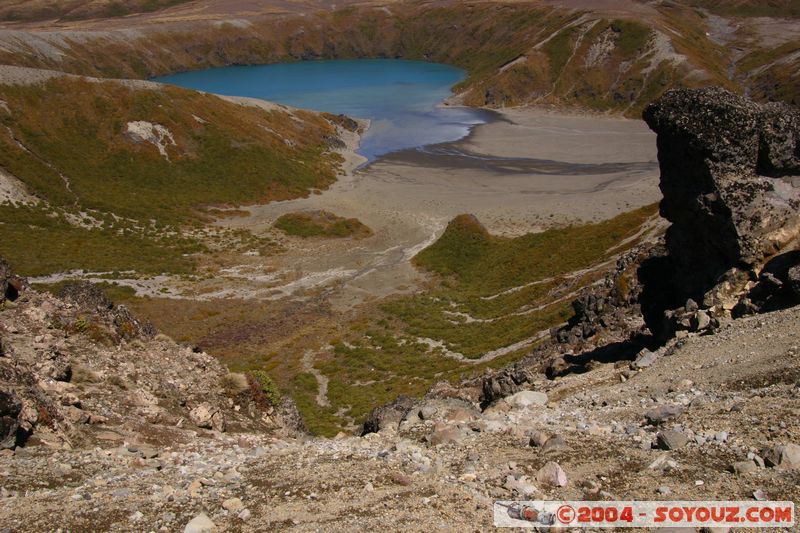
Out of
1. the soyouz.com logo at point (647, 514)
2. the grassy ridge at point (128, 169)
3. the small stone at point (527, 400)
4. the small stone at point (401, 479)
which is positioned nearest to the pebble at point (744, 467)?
the soyouz.com logo at point (647, 514)

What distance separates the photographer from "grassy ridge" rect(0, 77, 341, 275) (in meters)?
71.3

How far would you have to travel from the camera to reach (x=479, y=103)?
18675cm

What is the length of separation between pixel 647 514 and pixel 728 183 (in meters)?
18.0

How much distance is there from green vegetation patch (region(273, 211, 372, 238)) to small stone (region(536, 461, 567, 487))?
70.5 m

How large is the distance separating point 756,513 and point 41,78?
121 metres

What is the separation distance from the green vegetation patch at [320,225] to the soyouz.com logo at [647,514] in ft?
236

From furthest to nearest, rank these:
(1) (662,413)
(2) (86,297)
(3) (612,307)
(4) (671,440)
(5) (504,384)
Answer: (3) (612,307) < (2) (86,297) < (5) (504,384) < (1) (662,413) < (4) (671,440)

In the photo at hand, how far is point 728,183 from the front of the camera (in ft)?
78.3

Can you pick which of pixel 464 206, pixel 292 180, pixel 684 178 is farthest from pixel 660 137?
pixel 292 180

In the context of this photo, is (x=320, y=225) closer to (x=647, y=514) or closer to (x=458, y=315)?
(x=458, y=315)

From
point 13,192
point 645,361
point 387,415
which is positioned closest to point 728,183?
point 645,361

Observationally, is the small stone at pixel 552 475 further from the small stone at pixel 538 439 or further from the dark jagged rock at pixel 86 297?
the dark jagged rock at pixel 86 297

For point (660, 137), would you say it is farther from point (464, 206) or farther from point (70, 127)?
point (70, 127)

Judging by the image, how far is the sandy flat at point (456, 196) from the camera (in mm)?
68438
